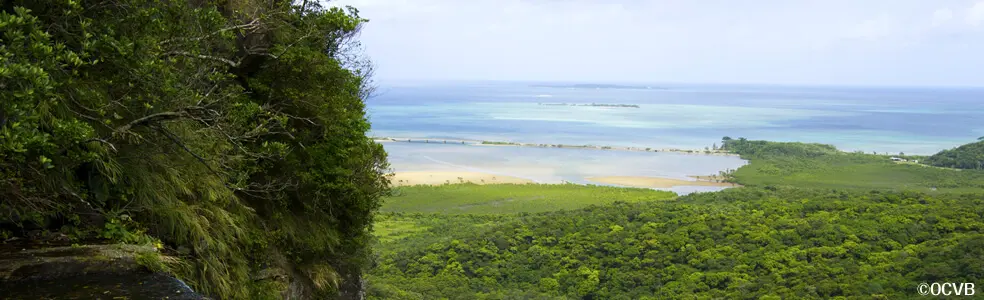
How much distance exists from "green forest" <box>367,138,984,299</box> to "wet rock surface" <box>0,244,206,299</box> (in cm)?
1508

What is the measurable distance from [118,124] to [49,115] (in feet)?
4.13

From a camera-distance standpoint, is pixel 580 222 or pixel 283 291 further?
pixel 580 222

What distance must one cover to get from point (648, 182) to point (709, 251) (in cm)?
3105

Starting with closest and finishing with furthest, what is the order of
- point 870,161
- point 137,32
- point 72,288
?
point 72,288 < point 137,32 < point 870,161

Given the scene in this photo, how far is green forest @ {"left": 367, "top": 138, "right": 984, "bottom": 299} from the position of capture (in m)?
22.2

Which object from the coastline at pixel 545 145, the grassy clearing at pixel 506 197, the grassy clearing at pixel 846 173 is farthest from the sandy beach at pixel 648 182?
the coastline at pixel 545 145

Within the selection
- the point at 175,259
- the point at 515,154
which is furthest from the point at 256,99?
the point at 515,154

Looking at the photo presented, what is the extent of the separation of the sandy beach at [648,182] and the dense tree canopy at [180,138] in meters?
45.7

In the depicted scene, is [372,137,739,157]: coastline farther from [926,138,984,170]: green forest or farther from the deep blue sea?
[926,138,984,170]: green forest

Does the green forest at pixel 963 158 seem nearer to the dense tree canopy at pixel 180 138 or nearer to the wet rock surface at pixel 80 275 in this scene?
the dense tree canopy at pixel 180 138

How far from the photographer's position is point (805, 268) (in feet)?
77.4

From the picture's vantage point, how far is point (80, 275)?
16.5 feet

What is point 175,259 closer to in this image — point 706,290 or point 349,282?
point 349,282

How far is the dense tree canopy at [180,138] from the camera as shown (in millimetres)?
5129
